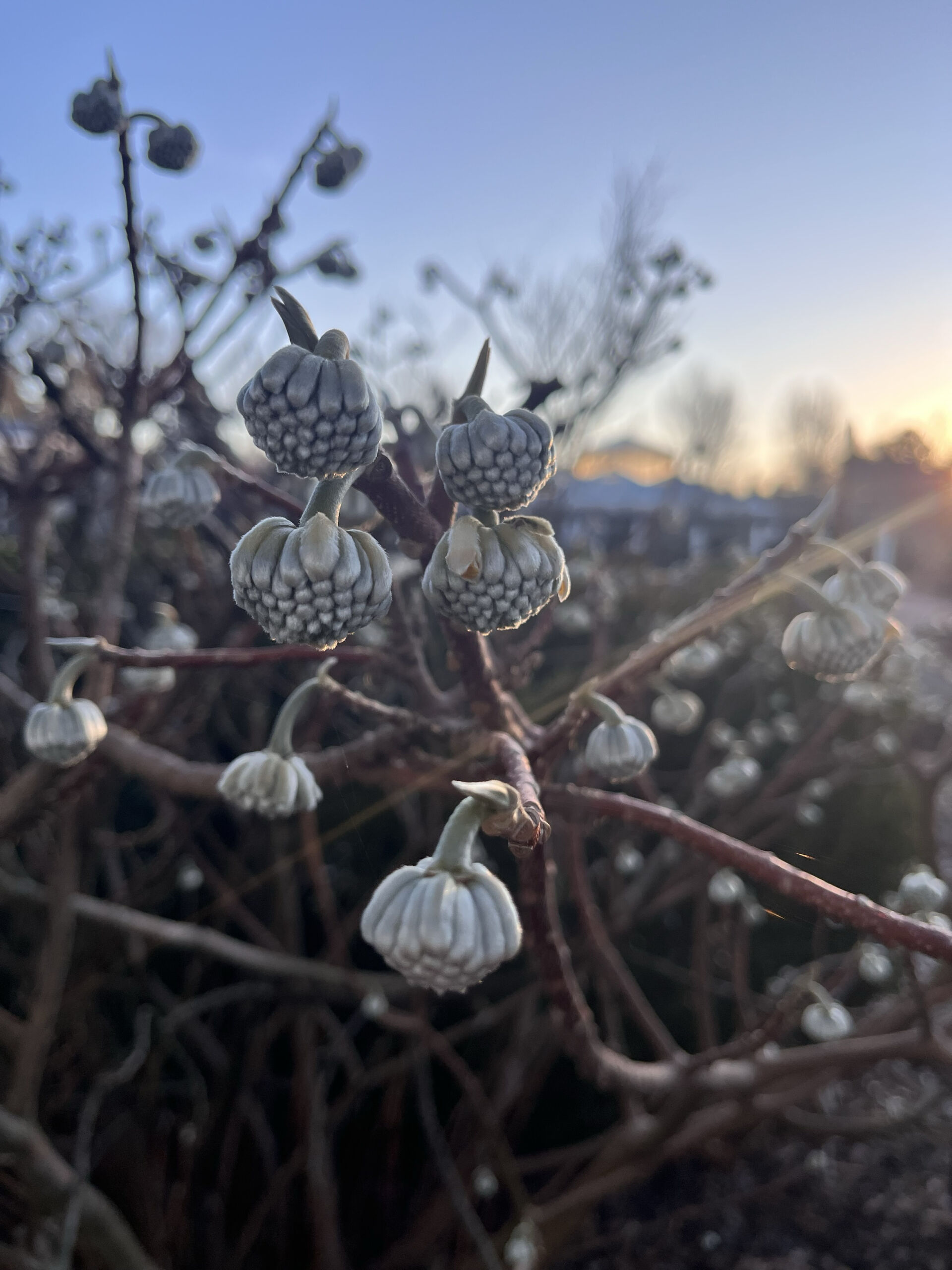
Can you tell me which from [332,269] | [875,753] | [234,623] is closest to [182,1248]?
[234,623]

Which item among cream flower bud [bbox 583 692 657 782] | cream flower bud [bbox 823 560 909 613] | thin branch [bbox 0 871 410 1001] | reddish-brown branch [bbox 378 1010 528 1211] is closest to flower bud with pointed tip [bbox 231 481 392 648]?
cream flower bud [bbox 583 692 657 782]

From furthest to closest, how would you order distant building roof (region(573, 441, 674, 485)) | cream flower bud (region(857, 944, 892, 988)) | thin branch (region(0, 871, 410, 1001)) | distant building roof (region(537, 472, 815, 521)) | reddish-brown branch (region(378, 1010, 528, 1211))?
distant building roof (region(573, 441, 674, 485)), distant building roof (region(537, 472, 815, 521)), reddish-brown branch (region(378, 1010, 528, 1211)), cream flower bud (region(857, 944, 892, 988)), thin branch (region(0, 871, 410, 1001))

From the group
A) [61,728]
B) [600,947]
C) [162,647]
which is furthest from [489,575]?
[162,647]

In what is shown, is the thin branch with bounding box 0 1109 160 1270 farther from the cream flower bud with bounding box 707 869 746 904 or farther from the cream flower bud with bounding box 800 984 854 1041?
the cream flower bud with bounding box 707 869 746 904

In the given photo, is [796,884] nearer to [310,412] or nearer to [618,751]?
[618,751]

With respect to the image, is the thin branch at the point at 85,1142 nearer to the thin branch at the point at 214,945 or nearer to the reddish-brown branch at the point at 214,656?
the thin branch at the point at 214,945

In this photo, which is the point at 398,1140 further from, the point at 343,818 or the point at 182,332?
the point at 182,332
